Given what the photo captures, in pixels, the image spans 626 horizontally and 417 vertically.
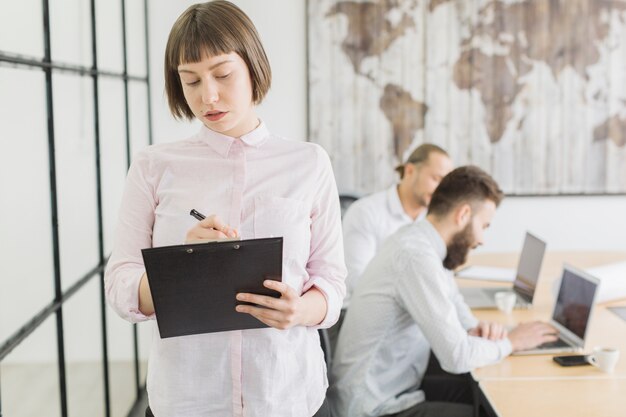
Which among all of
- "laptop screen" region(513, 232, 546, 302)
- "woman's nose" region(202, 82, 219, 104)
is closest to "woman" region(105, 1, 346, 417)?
"woman's nose" region(202, 82, 219, 104)

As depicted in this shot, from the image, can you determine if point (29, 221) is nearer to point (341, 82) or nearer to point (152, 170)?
point (152, 170)

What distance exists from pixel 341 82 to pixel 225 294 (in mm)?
3630

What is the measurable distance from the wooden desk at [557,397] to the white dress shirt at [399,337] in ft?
0.66

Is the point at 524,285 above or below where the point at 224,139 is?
below

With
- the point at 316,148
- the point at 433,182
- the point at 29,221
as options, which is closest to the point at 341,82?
the point at 433,182

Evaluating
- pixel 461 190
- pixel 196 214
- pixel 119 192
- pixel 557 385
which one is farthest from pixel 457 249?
pixel 119 192

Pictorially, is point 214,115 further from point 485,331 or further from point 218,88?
point 485,331

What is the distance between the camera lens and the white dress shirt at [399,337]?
88.3 inches

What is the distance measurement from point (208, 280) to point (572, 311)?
5.25 feet

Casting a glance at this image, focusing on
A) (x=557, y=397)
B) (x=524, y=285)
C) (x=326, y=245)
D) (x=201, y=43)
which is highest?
(x=201, y=43)

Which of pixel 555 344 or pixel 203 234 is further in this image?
pixel 555 344

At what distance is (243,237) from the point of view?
134 centimetres

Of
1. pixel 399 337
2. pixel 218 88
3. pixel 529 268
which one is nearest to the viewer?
pixel 218 88

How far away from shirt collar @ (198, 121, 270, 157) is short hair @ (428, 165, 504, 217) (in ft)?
4.28
